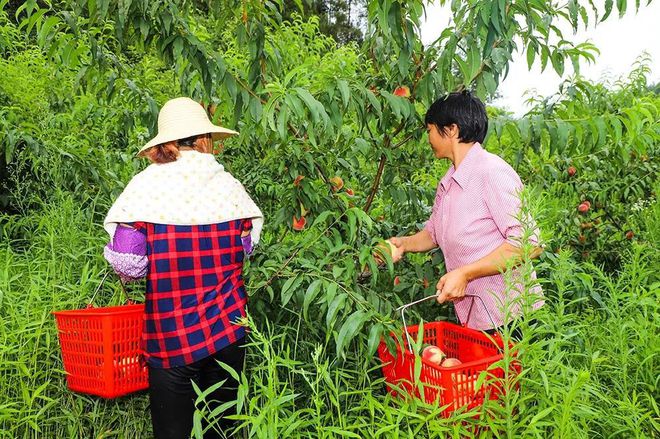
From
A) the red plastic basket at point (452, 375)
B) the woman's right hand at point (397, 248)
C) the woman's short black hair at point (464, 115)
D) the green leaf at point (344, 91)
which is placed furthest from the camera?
the woman's right hand at point (397, 248)

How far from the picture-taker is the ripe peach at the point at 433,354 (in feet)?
6.01

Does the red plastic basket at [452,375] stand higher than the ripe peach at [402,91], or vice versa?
the ripe peach at [402,91]

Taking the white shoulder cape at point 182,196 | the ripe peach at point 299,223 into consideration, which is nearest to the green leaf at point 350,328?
the white shoulder cape at point 182,196

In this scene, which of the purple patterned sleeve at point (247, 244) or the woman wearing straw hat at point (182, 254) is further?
the purple patterned sleeve at point (247, 244)

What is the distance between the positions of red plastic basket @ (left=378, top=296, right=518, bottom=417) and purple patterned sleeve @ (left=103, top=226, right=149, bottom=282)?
2.59 feet

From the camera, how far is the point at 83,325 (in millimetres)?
1935

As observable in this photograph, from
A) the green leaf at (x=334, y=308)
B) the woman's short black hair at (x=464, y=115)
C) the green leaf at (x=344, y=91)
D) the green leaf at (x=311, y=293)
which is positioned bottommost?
the green leaf at (x=334, y=308)

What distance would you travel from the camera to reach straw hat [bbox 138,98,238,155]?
1859 millimetres

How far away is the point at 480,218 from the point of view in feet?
6.59

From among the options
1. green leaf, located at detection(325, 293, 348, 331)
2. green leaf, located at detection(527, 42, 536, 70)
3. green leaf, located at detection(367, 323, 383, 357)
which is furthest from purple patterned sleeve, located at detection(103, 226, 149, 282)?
green leaf, located at detection(527, 42, 536, 70)


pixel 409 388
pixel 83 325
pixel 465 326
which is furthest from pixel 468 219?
pixel 83 325

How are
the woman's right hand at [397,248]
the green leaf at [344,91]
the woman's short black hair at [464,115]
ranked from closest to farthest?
the green leaf at [344,91] → the woman's short black hair at [464,115] → the woman's right hand at [397,248]

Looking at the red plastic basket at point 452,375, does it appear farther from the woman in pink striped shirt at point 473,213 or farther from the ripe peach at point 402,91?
the ripe peach at point 402,91

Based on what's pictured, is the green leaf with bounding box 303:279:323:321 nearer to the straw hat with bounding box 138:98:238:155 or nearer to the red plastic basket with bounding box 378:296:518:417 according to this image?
the red plastic basket with bounding box 378:296:518:417
